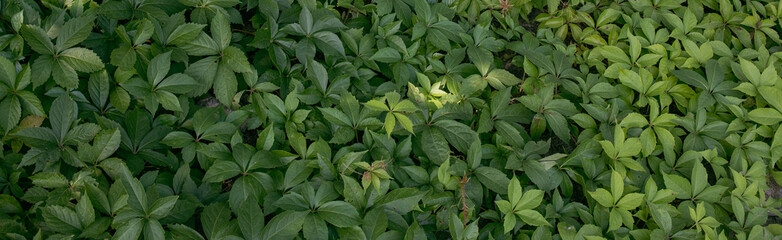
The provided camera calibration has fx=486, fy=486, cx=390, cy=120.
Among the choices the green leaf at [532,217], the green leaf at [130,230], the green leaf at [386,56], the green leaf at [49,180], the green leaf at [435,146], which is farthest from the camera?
the green leaf at [386,56]

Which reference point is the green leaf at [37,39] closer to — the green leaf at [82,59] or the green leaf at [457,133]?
the green leaf at [82,59]

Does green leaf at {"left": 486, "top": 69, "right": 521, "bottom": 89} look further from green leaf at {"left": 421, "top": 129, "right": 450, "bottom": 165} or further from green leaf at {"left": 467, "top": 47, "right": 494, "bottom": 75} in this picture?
green leaf at {"left": 421, "top": 129, "right": 450, "bottom": 165}

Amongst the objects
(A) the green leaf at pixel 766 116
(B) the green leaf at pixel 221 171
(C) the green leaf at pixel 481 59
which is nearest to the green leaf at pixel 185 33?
(B) the green leaf at pixel 221 171

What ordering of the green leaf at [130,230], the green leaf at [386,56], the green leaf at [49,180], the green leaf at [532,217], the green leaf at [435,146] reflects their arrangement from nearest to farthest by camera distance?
the green leaf at [130,230] → the green leaf at [49,180] → the green leaf at [532,217] → the green leaf at [435,146] → the green leaf at [386,56]

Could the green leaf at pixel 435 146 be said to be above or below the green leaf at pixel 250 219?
above

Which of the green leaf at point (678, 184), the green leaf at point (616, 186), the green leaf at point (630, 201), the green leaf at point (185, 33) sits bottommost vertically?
the green leaf at point (678, 184)

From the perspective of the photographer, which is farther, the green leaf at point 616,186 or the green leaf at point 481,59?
the green leaf at point 481,59

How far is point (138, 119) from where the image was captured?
5.20 feet

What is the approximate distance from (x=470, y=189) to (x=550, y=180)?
299 millimetres

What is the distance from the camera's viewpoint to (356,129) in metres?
1.70

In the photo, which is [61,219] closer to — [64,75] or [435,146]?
[64,75]

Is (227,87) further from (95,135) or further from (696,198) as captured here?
(696,198)

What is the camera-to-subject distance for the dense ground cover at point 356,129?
146 cm

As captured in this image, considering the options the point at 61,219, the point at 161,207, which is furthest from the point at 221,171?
the point at 61,219
